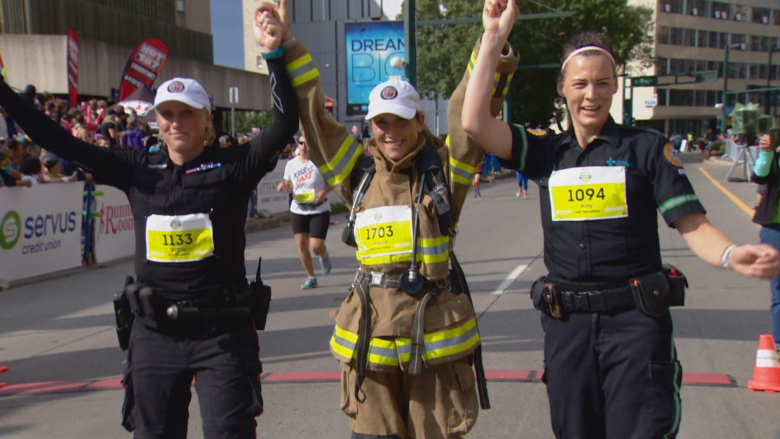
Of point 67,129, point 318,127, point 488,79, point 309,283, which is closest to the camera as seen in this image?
point 488,79

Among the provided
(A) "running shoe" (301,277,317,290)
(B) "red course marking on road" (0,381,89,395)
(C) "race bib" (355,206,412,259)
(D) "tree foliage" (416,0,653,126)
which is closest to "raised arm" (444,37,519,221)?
(C) "race bib" (355,206,412,259)

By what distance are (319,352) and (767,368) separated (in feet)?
11.1

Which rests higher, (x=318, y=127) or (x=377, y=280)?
(x=318, y=127)

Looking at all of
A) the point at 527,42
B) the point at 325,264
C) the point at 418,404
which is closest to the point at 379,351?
the point at 418,404

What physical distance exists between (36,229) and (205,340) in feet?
27.3

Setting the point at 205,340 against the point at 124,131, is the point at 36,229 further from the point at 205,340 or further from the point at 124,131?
the point at 205,340

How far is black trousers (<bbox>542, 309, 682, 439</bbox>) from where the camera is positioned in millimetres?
2654

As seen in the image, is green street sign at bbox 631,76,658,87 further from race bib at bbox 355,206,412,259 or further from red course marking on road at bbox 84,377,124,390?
race bib at bbox 355,206,412,259

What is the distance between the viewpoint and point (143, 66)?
17.6 meters

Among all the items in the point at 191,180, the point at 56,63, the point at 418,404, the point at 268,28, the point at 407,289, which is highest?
the point at 56,63

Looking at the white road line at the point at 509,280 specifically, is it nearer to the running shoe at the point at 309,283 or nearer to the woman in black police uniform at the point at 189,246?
the running shoe at the point at 309,283

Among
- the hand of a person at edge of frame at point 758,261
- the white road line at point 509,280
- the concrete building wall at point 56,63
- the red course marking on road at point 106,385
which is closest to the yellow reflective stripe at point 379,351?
the hand of a person at edge of frame at point 758,261

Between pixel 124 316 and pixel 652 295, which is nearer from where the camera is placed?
pixel 652 295

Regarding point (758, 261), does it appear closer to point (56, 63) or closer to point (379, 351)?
point (379, 351)
